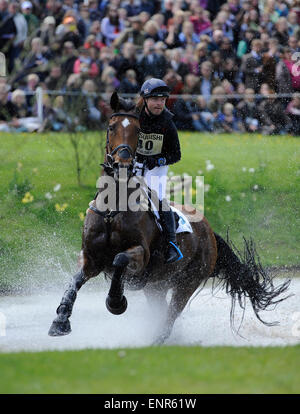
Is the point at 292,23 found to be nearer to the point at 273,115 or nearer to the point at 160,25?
the point at 273,115

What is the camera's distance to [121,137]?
7.34 metres

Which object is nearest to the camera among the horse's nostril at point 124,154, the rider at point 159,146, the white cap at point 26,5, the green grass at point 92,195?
the horse's nostril at point 124,154

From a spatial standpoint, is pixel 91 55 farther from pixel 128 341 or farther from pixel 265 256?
pixel 128 341

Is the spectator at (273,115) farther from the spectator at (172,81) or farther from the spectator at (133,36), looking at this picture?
the spectator at (133,36)

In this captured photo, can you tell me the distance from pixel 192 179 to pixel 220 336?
18.7 ft

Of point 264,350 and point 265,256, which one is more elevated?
point 264,350

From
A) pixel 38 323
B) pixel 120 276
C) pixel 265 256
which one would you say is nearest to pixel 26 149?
pixel 265 256

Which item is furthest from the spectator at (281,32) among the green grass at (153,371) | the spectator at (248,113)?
the green grass at (153,371)

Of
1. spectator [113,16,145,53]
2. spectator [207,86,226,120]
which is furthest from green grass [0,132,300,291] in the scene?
spectator [113,16,145,53]

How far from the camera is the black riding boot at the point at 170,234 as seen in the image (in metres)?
8.25

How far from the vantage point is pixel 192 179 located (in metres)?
14.8

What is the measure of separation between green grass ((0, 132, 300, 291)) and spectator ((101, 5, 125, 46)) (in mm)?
2384

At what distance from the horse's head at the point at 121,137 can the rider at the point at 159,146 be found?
0.87 feet

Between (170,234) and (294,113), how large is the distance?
25.1ft
